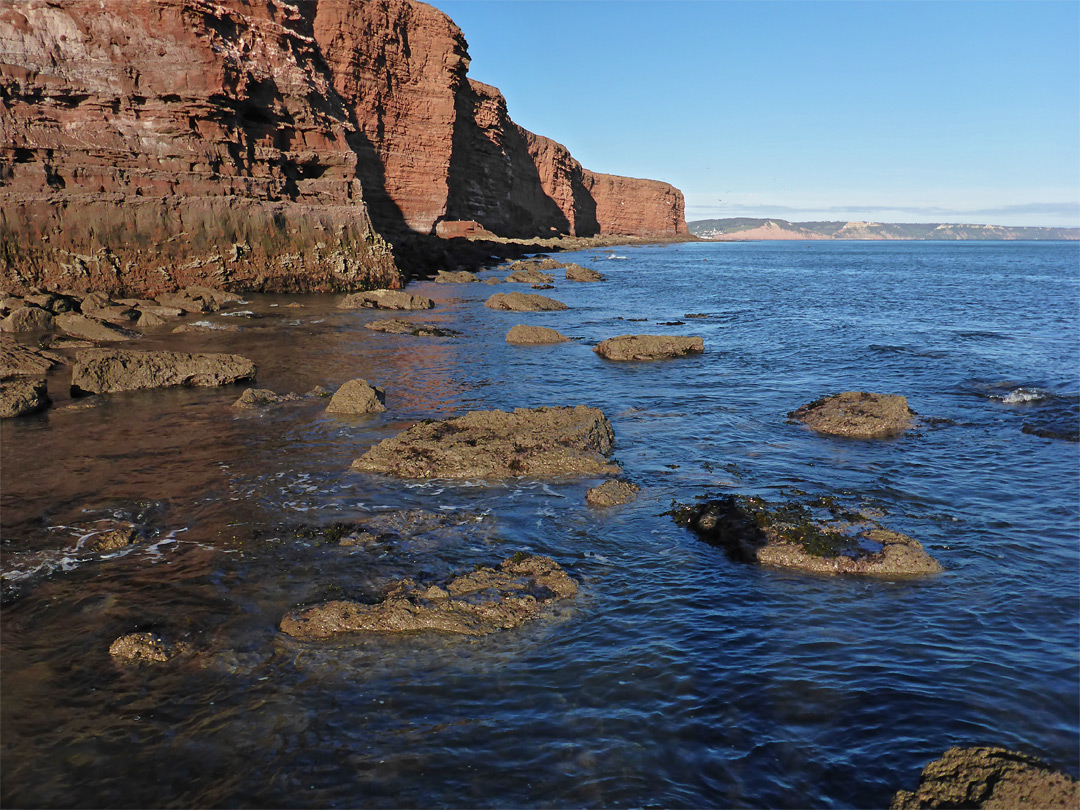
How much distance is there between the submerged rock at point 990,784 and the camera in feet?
13.6

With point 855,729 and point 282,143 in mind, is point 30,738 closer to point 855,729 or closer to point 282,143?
point 855,729

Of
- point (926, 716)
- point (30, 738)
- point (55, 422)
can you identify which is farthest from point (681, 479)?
point (55, 422)

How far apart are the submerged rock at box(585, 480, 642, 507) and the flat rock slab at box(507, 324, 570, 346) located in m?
12.6

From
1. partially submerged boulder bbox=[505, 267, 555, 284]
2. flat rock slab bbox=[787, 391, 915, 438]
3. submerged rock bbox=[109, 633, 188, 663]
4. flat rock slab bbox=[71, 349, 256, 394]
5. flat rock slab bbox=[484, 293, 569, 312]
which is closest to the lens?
submerged rock bbox=[109, 633, 188, 663]

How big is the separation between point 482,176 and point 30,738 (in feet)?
240

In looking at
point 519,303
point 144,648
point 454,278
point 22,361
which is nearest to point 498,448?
point 144,648

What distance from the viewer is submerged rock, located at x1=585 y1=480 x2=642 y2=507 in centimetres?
902

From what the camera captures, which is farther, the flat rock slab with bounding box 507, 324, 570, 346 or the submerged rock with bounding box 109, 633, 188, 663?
the flat rock slab with bounding box 507, 324, 570, 346

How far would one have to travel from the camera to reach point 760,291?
46.2 meters

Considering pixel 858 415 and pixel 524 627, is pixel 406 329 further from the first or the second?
pixel 524 627

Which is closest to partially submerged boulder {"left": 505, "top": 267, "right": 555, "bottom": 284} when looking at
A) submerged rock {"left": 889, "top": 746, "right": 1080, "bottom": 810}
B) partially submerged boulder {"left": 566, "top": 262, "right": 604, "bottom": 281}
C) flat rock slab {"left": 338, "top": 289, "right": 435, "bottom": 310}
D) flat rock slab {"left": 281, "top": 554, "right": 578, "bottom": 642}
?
partially submerged boulder {"left": 566, "top": 262, "right": 604, "bottom": 281}

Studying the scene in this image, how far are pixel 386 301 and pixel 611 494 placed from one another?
21.1m

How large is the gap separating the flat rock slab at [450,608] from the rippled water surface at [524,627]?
0.66 feet

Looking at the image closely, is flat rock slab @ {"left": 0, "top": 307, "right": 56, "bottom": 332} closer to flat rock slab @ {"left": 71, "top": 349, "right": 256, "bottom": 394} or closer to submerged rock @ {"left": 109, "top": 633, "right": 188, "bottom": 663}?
flat rock slab @ {"left": 71, "top": 349, "right": 256, "bottom": 394}
